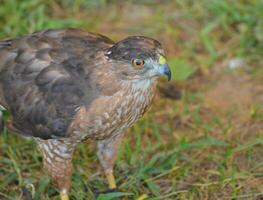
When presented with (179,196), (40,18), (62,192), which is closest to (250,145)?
(179,196)

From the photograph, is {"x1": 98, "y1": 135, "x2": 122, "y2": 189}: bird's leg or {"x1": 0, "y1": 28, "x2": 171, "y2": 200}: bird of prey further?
{"x1": 98, "y1": 135, "x2": 122, "y2": 189}: bird's leg

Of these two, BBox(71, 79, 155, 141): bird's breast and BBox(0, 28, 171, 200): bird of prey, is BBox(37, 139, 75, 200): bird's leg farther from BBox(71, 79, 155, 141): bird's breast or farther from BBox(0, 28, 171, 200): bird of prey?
BBox(71, 79, 155, 141): bird's breast

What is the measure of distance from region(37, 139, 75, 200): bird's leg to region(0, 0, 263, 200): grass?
0.97 feet

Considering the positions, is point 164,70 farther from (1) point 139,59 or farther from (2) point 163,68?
(1) point 139,59

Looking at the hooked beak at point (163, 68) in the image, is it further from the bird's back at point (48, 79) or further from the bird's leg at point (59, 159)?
the bird's leg at point (59, 159)

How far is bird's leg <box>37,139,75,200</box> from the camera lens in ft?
15.4

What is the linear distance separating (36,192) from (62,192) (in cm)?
29

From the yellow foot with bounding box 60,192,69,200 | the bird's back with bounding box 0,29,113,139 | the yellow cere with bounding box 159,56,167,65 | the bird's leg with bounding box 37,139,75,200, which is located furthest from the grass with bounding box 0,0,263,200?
the yellow cere with bounding box 159,56,167,65

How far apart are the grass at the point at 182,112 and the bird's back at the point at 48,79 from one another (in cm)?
70

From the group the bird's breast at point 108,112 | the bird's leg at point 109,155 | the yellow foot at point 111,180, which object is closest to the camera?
the bird's breast at point 108,112

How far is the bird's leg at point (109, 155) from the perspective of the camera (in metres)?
5.05

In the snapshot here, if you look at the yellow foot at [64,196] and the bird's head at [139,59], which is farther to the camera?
the yellow foot at [64,196]

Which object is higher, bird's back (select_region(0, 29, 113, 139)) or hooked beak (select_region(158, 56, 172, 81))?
hooked beak (select_region(158, 56, 172, 81))

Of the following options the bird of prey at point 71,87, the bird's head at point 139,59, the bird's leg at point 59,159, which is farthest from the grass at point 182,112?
the bird's head at point 139,59
